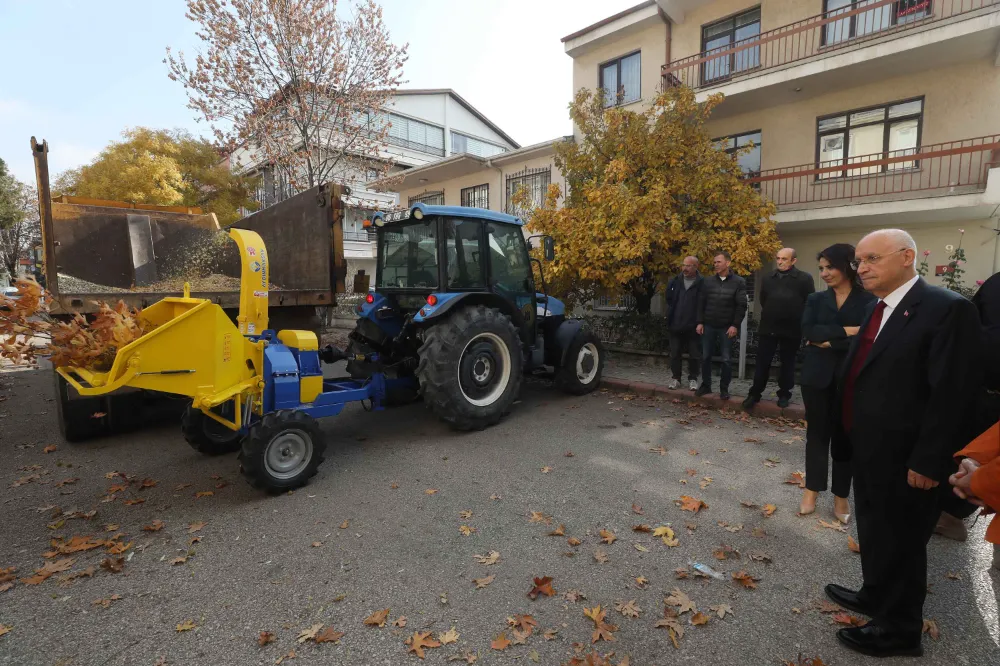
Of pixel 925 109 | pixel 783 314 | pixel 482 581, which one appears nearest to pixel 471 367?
pixel 482 581

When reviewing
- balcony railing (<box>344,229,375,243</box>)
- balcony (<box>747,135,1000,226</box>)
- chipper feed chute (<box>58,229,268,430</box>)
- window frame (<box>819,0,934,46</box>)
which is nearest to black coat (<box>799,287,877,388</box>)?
chipper feed chute (<box>58,229,268,430</box>)

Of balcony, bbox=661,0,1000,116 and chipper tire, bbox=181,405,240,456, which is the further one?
balcony, bbox=661,0,1000,116

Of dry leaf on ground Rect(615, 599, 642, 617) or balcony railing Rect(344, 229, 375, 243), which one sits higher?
balcony railing Rect(344, 229, 375, 243)

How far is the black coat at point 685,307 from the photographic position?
6.45 m

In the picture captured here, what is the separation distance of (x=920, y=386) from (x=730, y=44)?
12732mm

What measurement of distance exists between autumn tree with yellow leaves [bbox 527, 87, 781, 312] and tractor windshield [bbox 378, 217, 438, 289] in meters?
3.29

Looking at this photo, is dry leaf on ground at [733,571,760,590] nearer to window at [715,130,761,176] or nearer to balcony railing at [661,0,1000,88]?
balcony railing at [661,0,1000,88]

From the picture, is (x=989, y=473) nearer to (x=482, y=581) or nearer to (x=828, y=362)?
(x=828, y=362)

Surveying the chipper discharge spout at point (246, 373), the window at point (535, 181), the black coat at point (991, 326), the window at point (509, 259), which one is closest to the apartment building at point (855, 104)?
the window at point (535, 181)

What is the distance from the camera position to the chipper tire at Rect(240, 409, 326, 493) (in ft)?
11.6

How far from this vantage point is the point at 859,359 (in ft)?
8.06

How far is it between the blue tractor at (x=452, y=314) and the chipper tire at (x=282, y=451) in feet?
4.10

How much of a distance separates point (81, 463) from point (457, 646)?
4352mm

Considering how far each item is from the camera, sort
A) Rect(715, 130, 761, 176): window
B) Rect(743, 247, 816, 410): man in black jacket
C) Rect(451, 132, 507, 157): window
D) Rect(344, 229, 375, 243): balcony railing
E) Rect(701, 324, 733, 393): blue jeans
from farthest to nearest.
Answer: Rect(451, 132, 507, 157): window
Rect(344, 229, 375, 243): balcony railing
Rect(715, 130, 761, 176): window
Rect(701, 324, 733, 393): blue jeans
Rect(743, 247, 816, 410): man in black jacket
